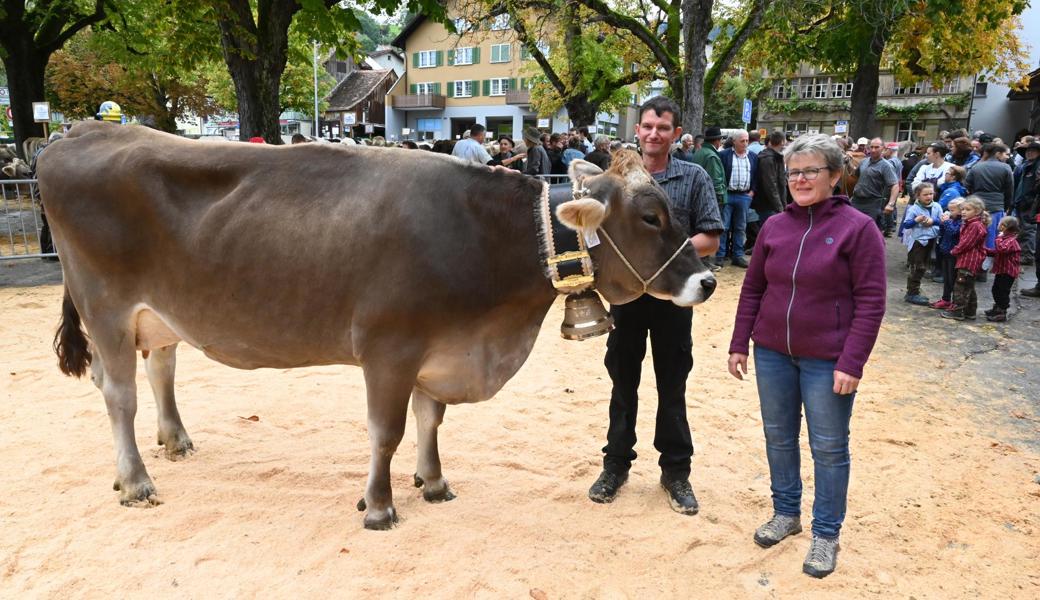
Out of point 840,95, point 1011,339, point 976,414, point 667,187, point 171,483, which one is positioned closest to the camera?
point 667,187

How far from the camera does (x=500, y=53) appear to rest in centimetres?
5166

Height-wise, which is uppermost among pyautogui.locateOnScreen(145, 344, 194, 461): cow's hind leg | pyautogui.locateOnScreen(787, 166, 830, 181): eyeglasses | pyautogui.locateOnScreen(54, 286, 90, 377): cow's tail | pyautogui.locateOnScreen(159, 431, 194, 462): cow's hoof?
pyautogui.locateOnScreen(787, 166, 830, 181): eyeglasses

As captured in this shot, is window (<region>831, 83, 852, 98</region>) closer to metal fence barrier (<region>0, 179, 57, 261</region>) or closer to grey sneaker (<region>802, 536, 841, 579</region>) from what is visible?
metal fence barrier (<region>0, 179, 57, 261</region>)

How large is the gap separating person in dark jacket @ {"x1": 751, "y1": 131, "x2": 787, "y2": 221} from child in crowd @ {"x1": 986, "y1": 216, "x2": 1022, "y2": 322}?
3.44m

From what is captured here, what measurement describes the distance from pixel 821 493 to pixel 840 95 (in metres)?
52.2

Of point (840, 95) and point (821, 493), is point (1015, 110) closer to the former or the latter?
point (840, 95)

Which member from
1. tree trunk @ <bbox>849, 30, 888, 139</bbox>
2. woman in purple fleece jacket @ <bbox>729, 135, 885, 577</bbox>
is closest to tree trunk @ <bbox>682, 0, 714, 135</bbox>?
tree trunk @ <bbox>849, 30, 888, 139</bbox>

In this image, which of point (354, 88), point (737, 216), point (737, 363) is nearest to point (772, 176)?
point (737, 216)

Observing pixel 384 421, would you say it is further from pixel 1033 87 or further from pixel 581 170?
pixel 1033 87

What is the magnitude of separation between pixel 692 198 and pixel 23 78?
59.0 ft

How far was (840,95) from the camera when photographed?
48562 mm

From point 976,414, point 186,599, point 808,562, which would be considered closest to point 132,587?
point 186,599

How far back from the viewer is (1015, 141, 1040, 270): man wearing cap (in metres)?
10.8

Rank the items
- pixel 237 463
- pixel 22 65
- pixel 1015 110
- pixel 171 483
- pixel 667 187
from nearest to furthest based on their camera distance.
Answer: pixel 667 187 < pixel 171 483 < pixel 237 463 < pixel 22 65 < pixel 1015 110
